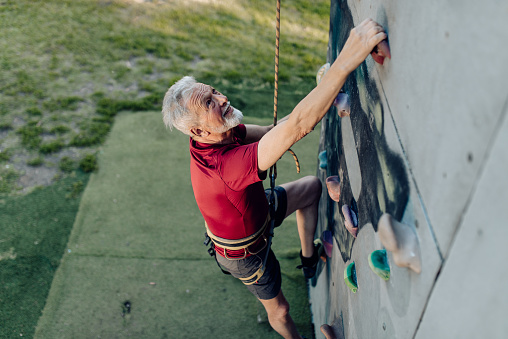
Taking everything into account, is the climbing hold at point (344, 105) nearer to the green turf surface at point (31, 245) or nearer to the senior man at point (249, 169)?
the senior man at point (249, 169)

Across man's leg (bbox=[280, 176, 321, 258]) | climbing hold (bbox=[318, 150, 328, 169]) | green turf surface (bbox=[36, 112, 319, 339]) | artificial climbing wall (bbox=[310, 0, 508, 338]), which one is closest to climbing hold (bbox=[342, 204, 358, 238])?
artificial climbing wall (bbox=[310, 0, 508, 338])

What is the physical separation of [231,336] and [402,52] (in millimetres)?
2596

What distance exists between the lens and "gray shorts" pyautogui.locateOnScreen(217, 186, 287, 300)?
2627 millimetres

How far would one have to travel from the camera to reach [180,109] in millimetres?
2287

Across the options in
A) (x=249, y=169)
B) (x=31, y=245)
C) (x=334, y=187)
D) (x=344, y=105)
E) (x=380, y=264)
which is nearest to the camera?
(x=380, y=264)

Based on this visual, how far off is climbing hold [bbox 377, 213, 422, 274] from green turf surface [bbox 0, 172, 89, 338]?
3105 mm

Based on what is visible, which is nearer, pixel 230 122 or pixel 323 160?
pixel 230 122

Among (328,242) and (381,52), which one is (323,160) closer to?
(328,242)

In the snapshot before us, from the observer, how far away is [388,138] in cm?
153

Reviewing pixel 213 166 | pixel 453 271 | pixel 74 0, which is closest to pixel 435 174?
pixel 453 271

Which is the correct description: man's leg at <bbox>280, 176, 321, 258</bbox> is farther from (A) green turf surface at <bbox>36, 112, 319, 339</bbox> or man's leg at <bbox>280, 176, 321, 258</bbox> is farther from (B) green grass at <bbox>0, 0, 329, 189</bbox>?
(B) green grass at <bbox>0, 0, 329, 189</bbox>

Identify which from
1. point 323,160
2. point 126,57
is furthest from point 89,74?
point 323,160

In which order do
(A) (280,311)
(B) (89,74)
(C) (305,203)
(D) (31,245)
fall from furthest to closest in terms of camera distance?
(B) (89,74) → (D) (31,245) → (C) (305,203) → (A) (280,311)

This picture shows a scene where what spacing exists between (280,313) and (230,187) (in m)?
1.06
